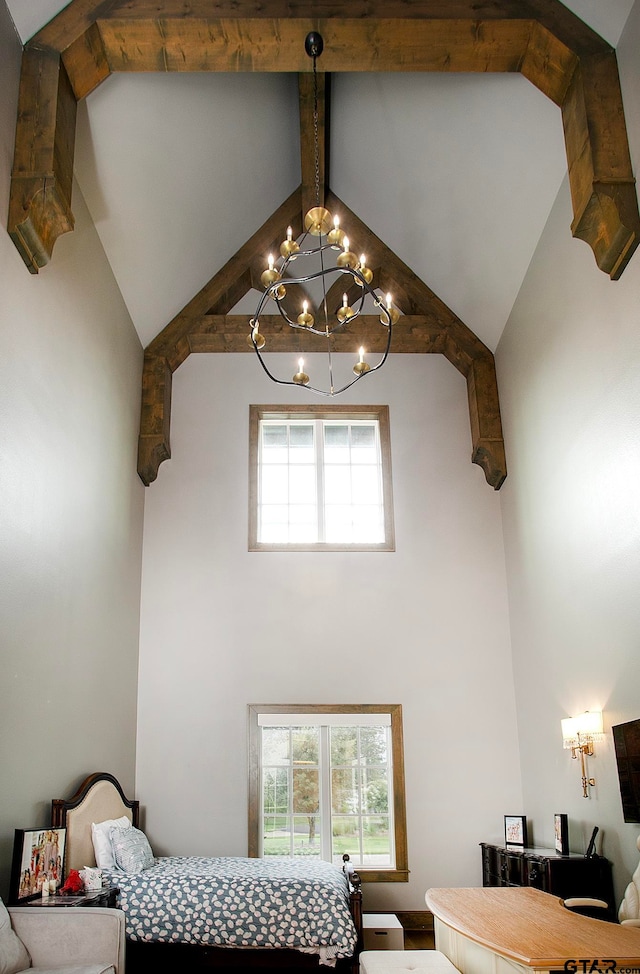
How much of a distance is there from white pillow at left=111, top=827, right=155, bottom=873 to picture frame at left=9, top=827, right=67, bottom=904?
33.2 inches

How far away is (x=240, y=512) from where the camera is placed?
775 centimetres

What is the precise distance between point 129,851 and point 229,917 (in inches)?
39.2

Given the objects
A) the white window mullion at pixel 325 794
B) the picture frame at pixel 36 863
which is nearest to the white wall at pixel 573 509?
the white window mullion at pixel 325 794

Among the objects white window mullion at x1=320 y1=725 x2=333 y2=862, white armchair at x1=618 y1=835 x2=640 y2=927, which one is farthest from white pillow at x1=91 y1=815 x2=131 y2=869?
white armchair at x1=618 y1=835 x2=640 y2=927

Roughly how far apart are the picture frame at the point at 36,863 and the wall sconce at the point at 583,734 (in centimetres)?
332

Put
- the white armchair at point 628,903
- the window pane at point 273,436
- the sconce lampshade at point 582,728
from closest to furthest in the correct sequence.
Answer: the white armchair at point 628,903
the sconce lampshade at point 582,728
the window pane at point 273,436

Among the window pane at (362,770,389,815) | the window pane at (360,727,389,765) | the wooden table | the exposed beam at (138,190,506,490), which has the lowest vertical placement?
the wooden table

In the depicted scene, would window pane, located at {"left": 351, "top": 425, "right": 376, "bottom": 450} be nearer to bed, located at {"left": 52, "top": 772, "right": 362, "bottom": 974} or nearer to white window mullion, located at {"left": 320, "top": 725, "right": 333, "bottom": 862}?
white window mullion, located at {"left": 320, "top": 725, "right": 333, "bottom": 862}

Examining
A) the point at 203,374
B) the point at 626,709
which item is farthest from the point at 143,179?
the point at 626,709

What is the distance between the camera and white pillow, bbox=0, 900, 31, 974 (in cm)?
355

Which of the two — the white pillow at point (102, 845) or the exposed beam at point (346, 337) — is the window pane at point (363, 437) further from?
the white pillow at point (102, 845)

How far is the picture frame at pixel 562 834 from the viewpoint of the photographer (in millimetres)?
5578

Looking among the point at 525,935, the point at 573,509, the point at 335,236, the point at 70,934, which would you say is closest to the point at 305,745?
the point at 573,509

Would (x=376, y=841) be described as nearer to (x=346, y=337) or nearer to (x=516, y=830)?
(x=516, y=830)
